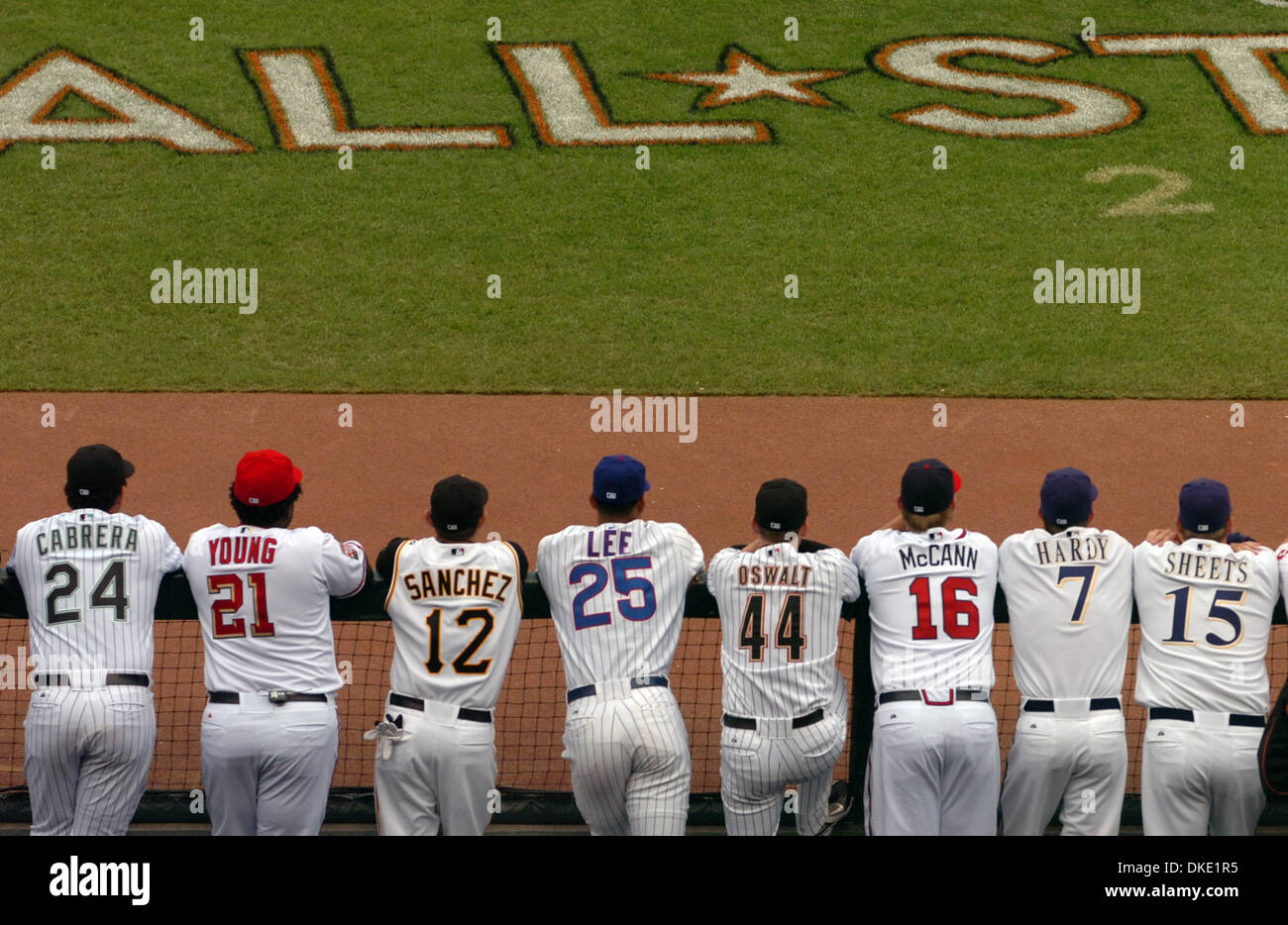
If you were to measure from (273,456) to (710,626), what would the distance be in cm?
372

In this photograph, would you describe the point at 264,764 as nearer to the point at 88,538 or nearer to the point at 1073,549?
the point at 88,538

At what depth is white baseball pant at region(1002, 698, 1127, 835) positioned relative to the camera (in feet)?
17.1

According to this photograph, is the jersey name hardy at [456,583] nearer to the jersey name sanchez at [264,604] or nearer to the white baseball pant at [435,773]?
the jersey name sanchez at [264,604]

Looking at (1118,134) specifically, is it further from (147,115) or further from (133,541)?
(133,541)

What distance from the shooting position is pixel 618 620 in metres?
5.28

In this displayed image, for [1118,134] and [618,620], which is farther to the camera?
[1118,134]

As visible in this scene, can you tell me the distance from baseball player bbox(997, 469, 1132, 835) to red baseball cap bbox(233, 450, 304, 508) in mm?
2704

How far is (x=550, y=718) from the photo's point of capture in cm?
778

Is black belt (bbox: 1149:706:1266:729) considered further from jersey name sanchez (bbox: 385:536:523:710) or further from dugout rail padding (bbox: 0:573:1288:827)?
jersey name sanchez (bbox: 385:536:523:710)

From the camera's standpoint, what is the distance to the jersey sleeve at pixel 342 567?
530 centimetres

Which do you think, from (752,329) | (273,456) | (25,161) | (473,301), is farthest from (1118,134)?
(273,456)

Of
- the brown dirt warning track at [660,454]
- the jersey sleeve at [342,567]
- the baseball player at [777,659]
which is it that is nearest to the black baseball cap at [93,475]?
the jersey sleeve at [342,567]

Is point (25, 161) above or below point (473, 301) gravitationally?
above

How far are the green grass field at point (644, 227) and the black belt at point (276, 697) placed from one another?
7.65 metres
